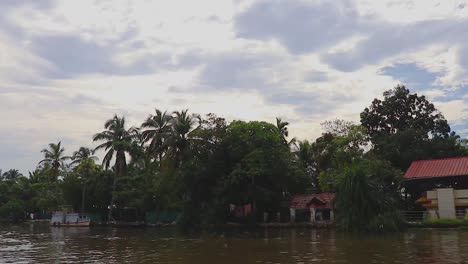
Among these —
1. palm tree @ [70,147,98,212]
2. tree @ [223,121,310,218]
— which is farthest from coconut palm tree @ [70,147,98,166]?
tree @ [223,121,310,218]

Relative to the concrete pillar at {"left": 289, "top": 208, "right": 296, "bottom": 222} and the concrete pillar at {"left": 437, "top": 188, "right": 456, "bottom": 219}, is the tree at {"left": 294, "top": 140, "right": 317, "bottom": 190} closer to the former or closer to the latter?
the concrete pillar at {"left": 289, "top": 208, "right": 296, "bottom": 222}

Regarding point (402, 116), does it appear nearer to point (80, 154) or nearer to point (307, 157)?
point (307, 157)

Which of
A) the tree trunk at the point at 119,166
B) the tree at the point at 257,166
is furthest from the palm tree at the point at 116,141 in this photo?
the tree at the point at 257,166

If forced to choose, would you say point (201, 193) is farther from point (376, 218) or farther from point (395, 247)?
point (395, 247)

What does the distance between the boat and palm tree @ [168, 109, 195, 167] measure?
17998mm

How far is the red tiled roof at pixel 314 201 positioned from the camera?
45031 mm

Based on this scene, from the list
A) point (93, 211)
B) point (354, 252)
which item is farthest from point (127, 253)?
point (93, 211)

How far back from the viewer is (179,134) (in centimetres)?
5388

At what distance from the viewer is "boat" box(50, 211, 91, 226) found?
63119 mm

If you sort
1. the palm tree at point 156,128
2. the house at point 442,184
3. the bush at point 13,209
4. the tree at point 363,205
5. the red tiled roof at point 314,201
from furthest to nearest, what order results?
the bush at point 13,209 → the palm tree at point 156,128 → the red tiled roof at point 314,201 → the house at point 442,184 → the tree at point 363,205

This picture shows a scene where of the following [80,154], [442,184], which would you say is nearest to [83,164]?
[80,154]

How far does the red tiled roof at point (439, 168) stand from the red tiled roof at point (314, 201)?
7668 millimetres

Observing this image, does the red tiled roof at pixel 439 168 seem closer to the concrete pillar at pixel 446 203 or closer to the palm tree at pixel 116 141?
the concrete pillar at pixel 446 203

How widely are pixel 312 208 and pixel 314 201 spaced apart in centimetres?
75
